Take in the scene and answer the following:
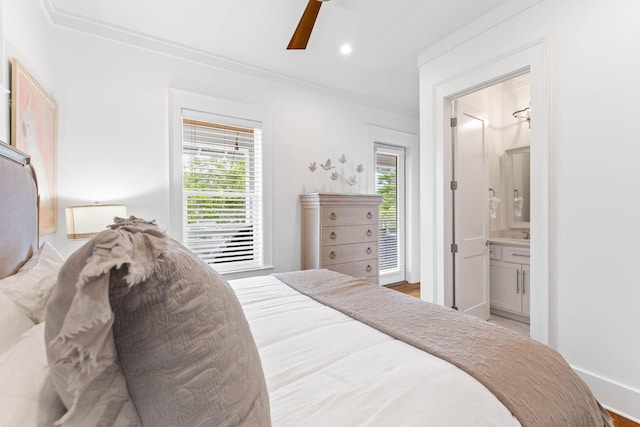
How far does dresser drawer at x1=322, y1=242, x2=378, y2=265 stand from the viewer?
317cm

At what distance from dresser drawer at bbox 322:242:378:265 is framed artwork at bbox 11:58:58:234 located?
7.46 ft

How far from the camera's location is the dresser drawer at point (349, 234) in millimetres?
3174

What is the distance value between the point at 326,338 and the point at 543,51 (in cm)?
241

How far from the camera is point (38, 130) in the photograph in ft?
6.13

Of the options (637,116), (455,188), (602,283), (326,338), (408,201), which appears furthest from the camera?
Result: (408,201)

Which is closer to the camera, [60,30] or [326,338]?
[326,338]

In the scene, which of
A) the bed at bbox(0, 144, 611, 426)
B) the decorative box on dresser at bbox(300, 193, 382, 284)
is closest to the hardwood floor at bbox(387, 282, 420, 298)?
the decorative box on dresser at bbox(300, 193, 382, 284)

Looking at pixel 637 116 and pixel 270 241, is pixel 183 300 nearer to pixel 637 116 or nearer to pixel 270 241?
pixel 637 116

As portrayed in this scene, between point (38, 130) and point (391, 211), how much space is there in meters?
4.02

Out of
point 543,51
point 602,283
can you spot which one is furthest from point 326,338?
point 543,51

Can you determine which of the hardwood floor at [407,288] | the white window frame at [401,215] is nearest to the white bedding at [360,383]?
the hardwood floor at [407,288]

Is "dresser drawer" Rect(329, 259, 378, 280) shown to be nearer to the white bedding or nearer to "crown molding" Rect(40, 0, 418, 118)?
the white bedding

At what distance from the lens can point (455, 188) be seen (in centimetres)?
279

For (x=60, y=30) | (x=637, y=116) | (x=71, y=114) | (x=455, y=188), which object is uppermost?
(x=60, y=30)
